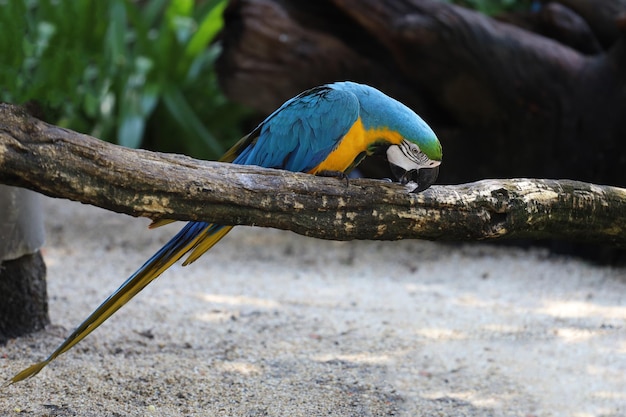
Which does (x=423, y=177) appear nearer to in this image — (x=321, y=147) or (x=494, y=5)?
(x=321, y=147)

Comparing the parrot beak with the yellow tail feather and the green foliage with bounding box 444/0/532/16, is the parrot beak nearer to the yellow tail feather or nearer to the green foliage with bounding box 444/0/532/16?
the yellow tail feather

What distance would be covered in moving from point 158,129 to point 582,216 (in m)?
3.98

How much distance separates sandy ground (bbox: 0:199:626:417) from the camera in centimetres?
196

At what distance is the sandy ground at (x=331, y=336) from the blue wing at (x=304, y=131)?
665 mm

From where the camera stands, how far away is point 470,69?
3504 mm

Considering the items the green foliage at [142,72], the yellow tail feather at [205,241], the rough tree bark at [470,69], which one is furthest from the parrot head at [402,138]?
the green foliage at [142,72]

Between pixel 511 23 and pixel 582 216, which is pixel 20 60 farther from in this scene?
pixel 582 216

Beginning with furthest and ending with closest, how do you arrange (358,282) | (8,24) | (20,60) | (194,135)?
(194,135) → (8,24) → (20,60) → (358,282)

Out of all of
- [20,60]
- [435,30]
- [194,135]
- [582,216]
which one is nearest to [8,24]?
[20,60]

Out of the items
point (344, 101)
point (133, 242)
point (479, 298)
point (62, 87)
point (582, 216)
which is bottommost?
point (133, 242)

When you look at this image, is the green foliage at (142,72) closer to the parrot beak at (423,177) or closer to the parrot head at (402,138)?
the parrot head at (402,138)

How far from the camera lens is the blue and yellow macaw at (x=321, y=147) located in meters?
1.67

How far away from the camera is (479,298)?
10.00 ft

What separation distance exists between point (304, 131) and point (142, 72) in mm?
3387
